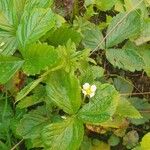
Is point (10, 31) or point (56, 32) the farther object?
point (56, 32)

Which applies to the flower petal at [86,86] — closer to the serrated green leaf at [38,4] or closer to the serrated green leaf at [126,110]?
the serrated green leaf at [126,110]

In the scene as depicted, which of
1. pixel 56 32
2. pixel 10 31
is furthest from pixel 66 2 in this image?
pixel 10 31

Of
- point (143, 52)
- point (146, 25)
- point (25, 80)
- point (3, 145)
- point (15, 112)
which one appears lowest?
point (3, 145)

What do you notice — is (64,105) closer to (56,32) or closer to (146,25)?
(56,32)

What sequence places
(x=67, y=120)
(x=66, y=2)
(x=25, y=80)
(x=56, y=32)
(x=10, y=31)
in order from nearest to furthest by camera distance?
(x=67, y=120), (x=10, y=31), (x=56, y=32), (x=25, y=80), (x=66, y=2)

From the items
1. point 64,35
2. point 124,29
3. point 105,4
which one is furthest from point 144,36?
point 64,35

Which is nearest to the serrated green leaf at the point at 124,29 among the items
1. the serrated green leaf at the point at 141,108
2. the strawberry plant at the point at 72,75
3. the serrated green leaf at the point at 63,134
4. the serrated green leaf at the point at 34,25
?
the strawberry plant at the point at 72,75

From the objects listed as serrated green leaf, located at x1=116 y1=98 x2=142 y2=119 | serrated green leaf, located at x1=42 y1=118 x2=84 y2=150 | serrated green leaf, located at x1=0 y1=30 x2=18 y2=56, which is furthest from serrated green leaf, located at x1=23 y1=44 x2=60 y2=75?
serrated green leaf, located at x1=116 y1=98 x2=142 y2=119
